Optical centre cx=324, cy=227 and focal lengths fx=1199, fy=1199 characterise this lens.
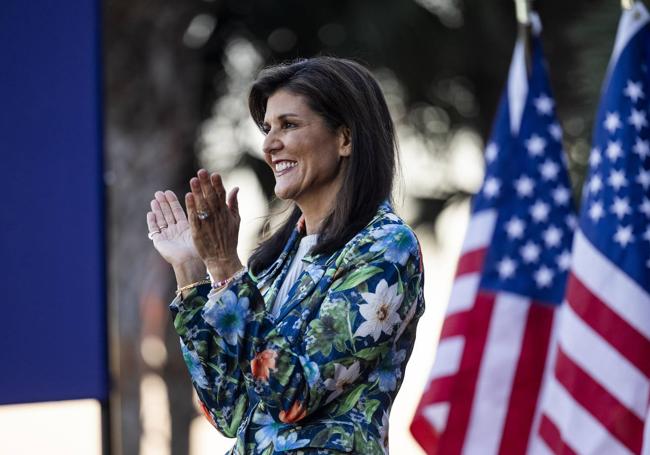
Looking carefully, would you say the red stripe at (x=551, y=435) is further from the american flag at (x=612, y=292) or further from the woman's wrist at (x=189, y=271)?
the woman's wrist at (x=189, y=271)

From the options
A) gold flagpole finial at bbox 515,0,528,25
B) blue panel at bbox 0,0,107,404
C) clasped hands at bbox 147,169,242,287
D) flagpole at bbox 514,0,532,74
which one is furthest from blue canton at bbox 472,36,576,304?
clasped hands at bbox 147,169,242,287

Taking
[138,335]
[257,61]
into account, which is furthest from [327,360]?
[138,335]

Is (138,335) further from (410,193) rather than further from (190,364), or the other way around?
(190,364)

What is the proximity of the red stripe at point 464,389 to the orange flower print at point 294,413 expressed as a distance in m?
2.56

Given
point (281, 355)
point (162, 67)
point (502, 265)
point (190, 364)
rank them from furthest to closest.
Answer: point (162, 67)
point (502, 265)
point (190, 364)
point (281, 355)

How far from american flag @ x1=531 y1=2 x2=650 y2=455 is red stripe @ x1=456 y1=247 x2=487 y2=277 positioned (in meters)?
0.56

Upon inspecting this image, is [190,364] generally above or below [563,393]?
above

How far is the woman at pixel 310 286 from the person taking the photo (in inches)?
95.0

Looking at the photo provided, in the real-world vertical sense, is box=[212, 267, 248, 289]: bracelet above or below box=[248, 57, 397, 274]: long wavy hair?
below

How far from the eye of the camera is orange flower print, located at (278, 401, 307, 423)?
7.82ft

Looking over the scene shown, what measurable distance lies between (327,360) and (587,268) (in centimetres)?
229

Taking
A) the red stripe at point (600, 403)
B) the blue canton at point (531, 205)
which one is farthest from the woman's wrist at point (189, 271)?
the blue canton at point (531, 205)

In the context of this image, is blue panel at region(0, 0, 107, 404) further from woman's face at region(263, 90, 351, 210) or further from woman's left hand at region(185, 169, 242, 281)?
woman's left hand at region(185, 169, 242, 281)

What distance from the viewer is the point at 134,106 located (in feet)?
33.1
